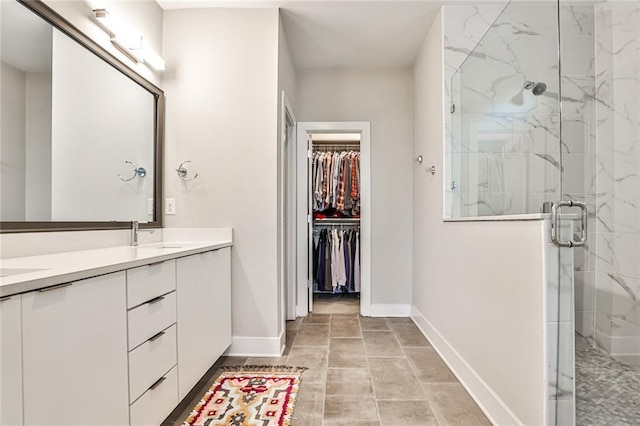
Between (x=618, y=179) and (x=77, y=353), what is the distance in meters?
2.91

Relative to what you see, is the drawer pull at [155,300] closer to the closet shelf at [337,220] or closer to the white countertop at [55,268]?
the white countertop at [55,268]

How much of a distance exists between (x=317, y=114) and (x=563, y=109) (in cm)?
211

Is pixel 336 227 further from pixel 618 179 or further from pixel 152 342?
pixel 152 342

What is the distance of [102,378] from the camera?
1024mm

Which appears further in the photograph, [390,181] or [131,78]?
[390,181]

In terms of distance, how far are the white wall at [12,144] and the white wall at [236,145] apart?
106 centimetres

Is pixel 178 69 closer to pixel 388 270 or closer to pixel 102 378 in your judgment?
pixel 102 378

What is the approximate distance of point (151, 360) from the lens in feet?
4.25

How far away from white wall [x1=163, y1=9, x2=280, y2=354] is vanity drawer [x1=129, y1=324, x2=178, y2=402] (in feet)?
2.83

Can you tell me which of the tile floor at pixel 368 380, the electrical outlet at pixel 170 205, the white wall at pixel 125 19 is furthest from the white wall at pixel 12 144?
the tile floor at pixel 368 380

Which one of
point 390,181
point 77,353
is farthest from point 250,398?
point 390,181

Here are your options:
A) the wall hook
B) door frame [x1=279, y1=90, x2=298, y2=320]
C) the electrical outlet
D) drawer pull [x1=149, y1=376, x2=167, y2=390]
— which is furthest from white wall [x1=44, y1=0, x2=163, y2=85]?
drawer pull [x1=149, y1=376, x2=167, y2=390]

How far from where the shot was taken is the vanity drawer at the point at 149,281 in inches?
47.1

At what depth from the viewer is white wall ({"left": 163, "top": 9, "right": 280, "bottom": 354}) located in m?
2.31
